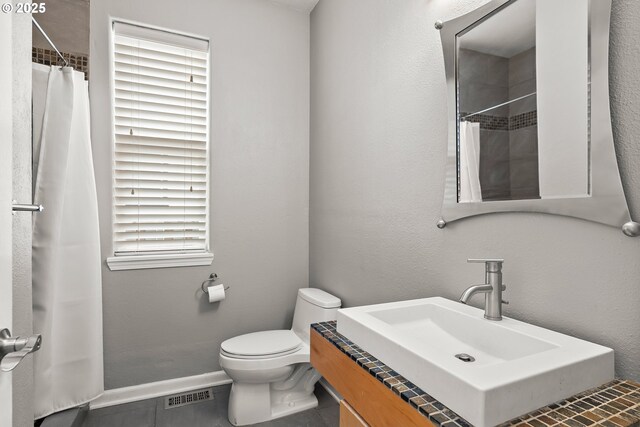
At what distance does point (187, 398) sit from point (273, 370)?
0.70 metres

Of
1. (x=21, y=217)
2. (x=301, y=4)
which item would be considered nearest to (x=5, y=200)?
(x=21, y=217)

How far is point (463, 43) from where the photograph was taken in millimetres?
1256

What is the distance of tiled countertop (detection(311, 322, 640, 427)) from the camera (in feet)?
2.07

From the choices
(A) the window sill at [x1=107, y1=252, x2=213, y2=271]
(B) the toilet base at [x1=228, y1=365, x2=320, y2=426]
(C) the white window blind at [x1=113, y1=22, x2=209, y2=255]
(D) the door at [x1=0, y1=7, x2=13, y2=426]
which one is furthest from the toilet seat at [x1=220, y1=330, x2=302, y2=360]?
(D) the door at [x1=0, y1=7, x2=13, y2=426]

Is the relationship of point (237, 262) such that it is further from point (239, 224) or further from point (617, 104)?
point (617, 104)

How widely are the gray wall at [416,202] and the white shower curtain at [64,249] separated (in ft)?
4.57

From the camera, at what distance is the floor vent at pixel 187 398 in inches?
81.7

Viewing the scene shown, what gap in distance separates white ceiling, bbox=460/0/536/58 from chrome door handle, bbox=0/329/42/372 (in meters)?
1.46

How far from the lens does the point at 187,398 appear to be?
84.2 inches

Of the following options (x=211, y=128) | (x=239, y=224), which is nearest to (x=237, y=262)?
(x=239, y=224)

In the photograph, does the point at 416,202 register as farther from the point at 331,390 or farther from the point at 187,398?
the point at 187,398

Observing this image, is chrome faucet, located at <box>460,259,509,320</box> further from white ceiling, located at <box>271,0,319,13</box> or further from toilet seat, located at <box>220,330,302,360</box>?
white ceiling, located at <box>271,0,319,13</box>

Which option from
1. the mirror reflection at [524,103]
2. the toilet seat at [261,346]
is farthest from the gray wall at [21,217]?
the mirror reflection at [524,103]

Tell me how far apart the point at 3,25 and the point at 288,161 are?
1.95 meters
